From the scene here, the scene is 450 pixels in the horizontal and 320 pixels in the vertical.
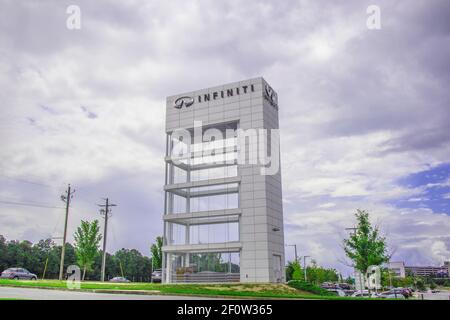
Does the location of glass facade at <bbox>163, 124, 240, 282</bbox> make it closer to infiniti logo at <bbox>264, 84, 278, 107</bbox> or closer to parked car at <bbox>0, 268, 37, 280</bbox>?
infiniti logo at <bbox>264, 84, 278, 107</bbox>

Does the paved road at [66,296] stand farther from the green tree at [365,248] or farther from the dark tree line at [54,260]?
the dark tree line at [54,260]

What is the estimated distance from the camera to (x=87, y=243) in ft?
191

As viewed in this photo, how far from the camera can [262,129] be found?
1993 inches

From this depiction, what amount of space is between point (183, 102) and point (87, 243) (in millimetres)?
22641

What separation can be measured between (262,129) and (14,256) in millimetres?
53652

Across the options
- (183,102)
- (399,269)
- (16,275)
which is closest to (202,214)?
(183,102)

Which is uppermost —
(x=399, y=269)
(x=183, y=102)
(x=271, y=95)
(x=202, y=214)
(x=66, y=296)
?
(x=271, y=95)

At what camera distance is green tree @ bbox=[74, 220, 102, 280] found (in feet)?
189

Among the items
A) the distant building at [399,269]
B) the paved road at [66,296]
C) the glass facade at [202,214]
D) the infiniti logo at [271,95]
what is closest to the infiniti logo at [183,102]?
the glass facade at [202,214]

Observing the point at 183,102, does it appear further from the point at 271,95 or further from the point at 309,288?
the point at 309,288

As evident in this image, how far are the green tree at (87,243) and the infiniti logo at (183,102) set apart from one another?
62.3 ft

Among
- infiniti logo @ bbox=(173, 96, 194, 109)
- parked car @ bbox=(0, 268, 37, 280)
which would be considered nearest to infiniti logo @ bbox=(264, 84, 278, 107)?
infiniti logo @ bbox=(173, 96, 194, 109)

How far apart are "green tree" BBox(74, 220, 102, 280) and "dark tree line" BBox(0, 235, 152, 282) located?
117 inches
